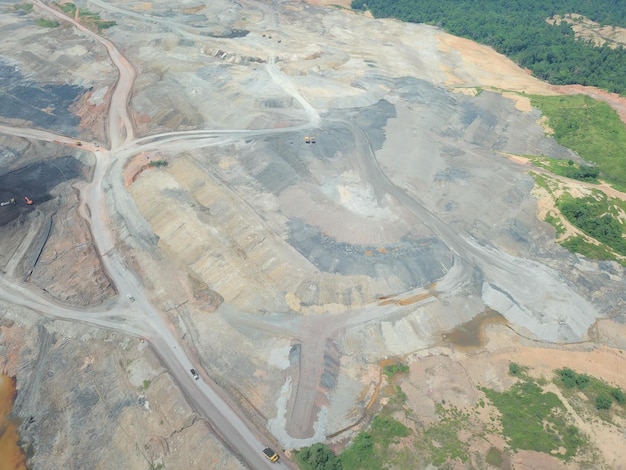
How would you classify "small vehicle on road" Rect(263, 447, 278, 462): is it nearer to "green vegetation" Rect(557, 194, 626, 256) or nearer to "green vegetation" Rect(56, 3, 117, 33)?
"green vegetation" Rect(557, 194, 626, 256)

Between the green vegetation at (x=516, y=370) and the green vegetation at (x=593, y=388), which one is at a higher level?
the green vegetation at (x=593, y=388)

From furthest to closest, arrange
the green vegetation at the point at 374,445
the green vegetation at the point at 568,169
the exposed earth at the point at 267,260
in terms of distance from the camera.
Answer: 1. the green vegetation at the point at 568,169
2. the exposed earth at the point at 267,260
3. the green vegetation at the point at 374,445

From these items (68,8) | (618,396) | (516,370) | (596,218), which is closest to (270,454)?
(516,370)

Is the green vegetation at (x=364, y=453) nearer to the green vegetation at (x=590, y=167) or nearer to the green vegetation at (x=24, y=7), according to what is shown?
the green vegetation at (x=590, y=167)

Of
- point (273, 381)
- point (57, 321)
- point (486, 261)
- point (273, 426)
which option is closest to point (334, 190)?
point (486, 261)

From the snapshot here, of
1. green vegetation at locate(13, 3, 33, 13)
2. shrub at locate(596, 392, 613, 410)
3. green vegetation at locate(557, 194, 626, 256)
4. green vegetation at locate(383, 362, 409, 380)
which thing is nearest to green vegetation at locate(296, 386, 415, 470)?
green vegetation at locate(383, 362, 409, 380)

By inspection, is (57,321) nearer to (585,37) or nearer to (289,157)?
(289,157)

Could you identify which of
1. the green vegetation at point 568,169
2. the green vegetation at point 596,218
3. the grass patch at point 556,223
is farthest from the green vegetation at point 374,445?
the green vegetation at point 568,169
